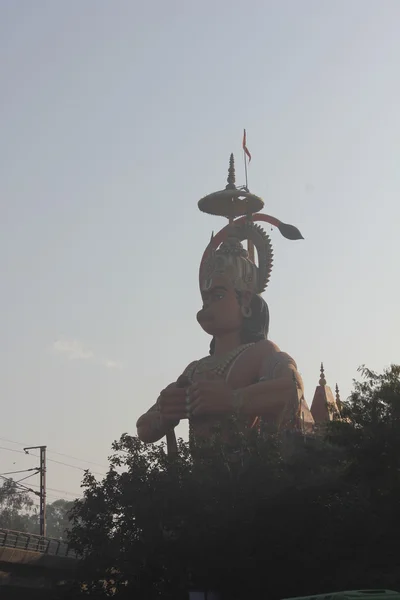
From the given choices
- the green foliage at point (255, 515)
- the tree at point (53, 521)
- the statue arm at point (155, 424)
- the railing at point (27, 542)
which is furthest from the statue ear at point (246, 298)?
the tree at point (53, 521)

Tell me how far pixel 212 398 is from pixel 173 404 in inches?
78.6

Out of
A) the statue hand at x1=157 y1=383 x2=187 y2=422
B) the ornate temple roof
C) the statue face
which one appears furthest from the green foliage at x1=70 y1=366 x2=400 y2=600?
the ornate temple roof

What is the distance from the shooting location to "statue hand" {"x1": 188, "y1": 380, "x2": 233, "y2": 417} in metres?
29.1

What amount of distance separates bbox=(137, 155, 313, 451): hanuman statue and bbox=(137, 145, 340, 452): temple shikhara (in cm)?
3

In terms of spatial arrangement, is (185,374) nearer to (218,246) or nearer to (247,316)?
(247,316)

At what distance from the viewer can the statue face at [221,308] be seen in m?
31.9

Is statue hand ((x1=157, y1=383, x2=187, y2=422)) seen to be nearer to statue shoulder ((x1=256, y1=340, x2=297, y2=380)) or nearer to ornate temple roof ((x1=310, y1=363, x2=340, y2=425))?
statue shoulder ((x1=256, y1=340, x2=297, y2=380))

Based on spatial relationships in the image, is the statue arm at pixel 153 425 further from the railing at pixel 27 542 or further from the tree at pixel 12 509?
the tree at pixel 12 509

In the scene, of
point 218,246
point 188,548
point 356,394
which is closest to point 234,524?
point 188,548

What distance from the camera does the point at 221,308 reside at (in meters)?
31.9

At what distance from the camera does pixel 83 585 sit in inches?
962

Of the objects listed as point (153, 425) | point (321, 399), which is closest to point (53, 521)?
point (321, 399)

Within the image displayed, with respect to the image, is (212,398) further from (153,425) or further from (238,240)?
(238,240)

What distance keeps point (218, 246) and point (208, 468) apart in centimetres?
1206
